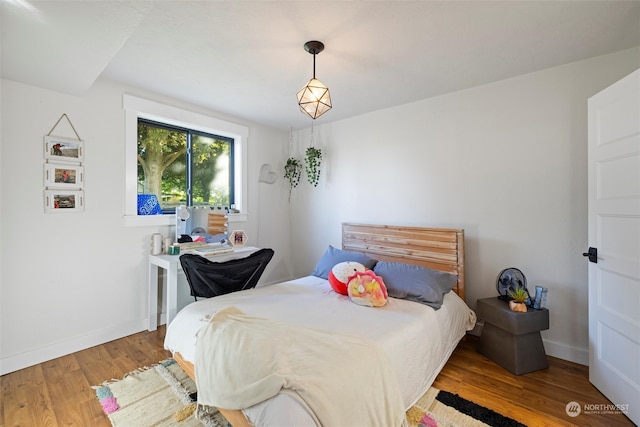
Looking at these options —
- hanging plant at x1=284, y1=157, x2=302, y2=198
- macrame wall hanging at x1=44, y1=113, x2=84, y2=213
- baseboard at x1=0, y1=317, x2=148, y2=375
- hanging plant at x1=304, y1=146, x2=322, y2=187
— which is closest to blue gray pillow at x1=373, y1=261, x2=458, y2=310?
hanging plant at x1=304, y1=146, x2=322, y2=187

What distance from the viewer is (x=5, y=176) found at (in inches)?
84.0

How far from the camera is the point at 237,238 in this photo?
351cm

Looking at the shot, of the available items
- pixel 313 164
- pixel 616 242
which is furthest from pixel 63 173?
pixel 616 242

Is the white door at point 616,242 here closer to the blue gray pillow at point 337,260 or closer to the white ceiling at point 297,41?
the white ceiling at point 297,41

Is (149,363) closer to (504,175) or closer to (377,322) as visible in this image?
(377,322)

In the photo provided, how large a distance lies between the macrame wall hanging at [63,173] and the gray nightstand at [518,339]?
12.3 ft

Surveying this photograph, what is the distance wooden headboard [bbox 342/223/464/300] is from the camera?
8.84ft

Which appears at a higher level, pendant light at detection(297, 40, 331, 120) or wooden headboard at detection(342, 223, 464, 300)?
pendant light at detection(297, 40, 331, 120)

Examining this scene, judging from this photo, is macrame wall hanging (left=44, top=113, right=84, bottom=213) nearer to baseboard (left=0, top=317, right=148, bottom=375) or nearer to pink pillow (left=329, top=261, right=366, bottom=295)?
baseboard (left=0, top=317, right=148, bottom=375)

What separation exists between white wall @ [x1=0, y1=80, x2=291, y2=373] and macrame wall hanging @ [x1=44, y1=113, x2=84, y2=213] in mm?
41

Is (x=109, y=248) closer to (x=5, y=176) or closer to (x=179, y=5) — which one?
(x=5, y=176)

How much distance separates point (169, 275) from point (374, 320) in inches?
73.4

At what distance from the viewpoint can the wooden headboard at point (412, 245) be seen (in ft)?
8.84

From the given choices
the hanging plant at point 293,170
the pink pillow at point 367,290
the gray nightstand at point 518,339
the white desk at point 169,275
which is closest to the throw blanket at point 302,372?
the pink pillow at point 367,290
